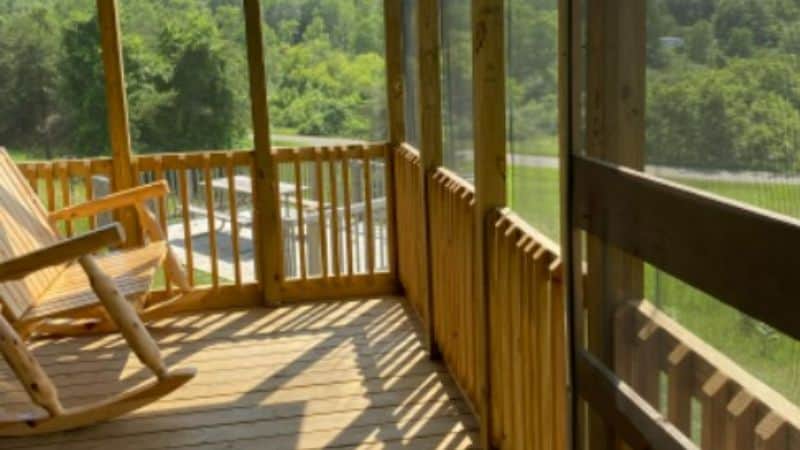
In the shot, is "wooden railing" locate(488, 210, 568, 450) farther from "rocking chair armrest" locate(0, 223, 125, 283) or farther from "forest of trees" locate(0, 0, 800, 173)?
"forest of trees" locate(0, 0, 800, 173)

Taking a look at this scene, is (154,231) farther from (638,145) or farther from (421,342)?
(638,145)

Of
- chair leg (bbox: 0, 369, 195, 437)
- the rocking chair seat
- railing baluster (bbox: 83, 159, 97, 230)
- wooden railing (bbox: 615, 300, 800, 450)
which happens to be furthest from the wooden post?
railing baluster (bbox: 83, 159, 97, 230)

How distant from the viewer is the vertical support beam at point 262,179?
4.27 m

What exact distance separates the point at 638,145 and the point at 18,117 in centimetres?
381

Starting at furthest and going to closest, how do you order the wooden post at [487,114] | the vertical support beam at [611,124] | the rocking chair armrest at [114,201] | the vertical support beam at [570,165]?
the rocking chair armrest at [114,201] < the wooden post at [487,114] < the vertical support beam at [570,165] < the vertical support beam at [611,124]

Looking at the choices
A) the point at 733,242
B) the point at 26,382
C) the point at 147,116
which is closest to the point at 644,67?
the point at 733,242

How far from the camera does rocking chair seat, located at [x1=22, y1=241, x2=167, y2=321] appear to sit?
3175 millimetres

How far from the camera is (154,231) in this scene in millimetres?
4066

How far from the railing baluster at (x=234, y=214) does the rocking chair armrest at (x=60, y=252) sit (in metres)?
1.50

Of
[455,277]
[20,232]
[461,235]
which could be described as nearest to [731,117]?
[461,235]

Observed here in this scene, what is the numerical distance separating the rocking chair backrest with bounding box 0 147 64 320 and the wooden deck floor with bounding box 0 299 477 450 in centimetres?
41

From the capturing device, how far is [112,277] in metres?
3.55

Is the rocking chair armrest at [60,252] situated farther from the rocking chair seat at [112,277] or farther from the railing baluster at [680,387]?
the railing baluster at [680,387]

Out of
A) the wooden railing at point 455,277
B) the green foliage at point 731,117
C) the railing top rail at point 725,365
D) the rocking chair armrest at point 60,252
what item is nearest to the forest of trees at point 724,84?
the green foliage at point 731,117
